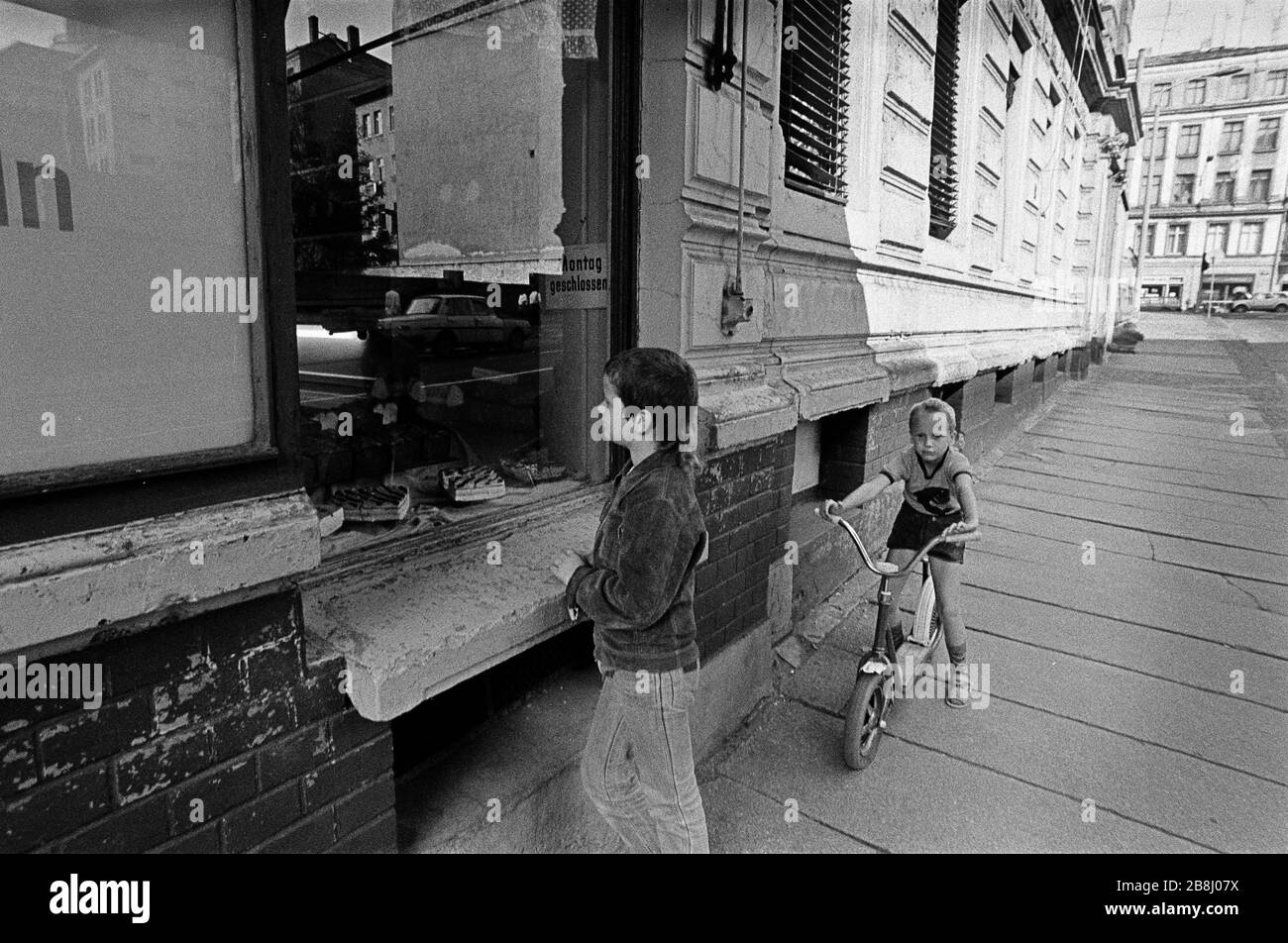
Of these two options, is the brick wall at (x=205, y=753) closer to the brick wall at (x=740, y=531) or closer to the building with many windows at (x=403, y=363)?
the building with many windows at (x=403, y=363)

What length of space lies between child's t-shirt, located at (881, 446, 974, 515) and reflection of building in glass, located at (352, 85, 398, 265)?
3394mm

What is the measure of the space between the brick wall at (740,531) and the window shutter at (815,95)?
5.16ft

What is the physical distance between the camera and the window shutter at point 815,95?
4.32 meters

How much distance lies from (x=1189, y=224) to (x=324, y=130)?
6279cm

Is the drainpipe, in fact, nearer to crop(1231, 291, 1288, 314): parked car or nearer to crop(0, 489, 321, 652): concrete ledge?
crop(0, 489, 321, 652): concrete ledge

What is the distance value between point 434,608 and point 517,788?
68 cm

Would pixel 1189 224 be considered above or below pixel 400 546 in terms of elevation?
above

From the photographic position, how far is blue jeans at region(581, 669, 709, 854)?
7.34 feet

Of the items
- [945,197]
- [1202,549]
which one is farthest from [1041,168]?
[1202,549]

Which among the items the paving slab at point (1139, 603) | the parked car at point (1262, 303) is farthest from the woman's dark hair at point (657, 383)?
the parked car at point (1262, 303)

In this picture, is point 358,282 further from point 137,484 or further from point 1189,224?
point 1189,224

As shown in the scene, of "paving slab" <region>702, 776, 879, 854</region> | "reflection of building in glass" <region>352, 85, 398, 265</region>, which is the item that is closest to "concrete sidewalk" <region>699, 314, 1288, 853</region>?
"paving slab" <region>702, 776, 879, 854</region>

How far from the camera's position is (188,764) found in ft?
5.67

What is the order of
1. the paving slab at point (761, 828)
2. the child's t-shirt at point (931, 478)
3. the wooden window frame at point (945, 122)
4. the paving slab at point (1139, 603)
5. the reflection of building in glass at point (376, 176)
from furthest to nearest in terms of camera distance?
the wooden window frame at point (945, 122) → the reflection of building in glass at point (376, 176) → the paving slab at point (1139, 603) → the child's t-shirt at point (931, 478) → the paving slab at point (761, 828)
